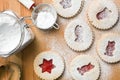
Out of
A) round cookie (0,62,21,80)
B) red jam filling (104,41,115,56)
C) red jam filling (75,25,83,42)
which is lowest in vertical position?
round cookie (0,62,21,80)

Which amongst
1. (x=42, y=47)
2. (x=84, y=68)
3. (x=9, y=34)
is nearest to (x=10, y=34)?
(x=9, y=34)

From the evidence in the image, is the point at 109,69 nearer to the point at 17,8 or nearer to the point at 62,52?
the point at 62,52

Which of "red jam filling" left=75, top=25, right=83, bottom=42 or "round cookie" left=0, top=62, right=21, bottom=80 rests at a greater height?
"red jam filling" left=75, top=25, right=83, bottom=42

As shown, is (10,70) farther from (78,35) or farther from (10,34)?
(78,35)

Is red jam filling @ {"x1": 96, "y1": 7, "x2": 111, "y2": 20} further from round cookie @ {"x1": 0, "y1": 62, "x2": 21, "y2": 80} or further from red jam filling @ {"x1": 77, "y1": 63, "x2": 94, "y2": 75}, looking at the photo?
round cookie @ {"x1": 0, "y1": 62, "x2": 21, "y2": 80}

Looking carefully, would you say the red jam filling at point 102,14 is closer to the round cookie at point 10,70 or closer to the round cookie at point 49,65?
the round cookie at point 49,65

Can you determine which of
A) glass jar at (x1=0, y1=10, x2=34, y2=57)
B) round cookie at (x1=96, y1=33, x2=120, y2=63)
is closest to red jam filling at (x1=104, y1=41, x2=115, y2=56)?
round cookie at (x1=96, y1=33, x2=120, y2=63)

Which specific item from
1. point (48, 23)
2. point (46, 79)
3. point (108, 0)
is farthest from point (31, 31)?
point (108, 0)
